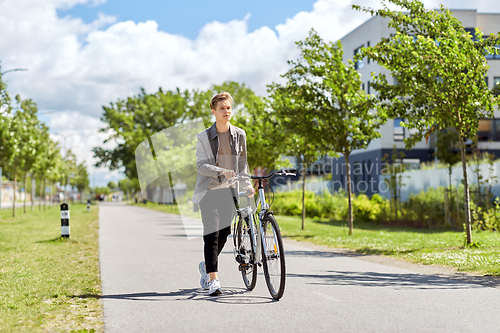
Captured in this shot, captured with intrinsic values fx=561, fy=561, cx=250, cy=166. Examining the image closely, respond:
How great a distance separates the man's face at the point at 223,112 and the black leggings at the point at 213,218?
78 cm

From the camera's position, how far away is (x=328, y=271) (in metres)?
8.51

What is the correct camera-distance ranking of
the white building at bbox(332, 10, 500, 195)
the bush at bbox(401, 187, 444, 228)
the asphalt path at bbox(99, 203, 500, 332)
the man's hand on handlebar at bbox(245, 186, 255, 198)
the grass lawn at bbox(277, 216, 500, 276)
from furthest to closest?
1. the white building at bbox(332, 10, 500, 195)
2. the bush at bbox(401, 187, 444, 228)
3. the grass lawn at bbox(277, 216, 500, 276)
4. the man's hand on handlebar at bbox(245, 186, 255, 198)
5. the asphalt path at bbox(99, 203, 500, 332)

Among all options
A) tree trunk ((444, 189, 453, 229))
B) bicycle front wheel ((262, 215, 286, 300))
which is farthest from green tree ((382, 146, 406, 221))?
bicycle front wheel ((262, 215, 286, 300))

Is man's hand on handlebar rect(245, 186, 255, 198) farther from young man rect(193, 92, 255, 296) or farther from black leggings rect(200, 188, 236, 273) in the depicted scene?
black leggings rect(200, 188, 236, 273)

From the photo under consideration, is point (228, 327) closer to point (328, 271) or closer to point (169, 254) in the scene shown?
point (328, 271)

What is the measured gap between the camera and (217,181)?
6.22 metres

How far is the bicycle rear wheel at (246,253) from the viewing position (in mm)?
6262

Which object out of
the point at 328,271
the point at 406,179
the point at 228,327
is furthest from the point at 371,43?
the point at 228,327

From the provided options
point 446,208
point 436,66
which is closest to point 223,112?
point 436,66

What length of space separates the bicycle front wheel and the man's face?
118 centimetres

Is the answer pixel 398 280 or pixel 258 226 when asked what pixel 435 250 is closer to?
pixel 398 280

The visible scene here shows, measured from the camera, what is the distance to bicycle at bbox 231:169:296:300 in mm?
5750

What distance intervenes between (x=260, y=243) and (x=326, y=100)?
10.4 meters

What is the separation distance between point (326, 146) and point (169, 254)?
24.5 feet
